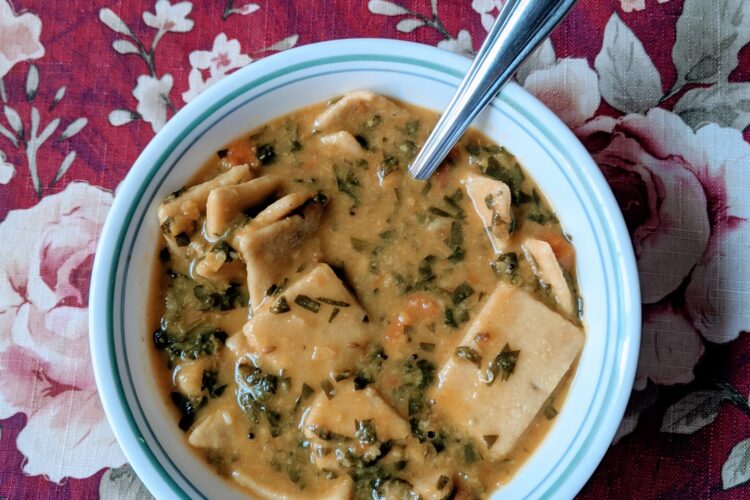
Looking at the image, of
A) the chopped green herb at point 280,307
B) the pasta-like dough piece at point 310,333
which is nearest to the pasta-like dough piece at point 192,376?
the pasta-like dough piece at point 310,333

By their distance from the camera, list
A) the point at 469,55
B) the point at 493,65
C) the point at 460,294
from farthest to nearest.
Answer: the point at 469,55 → the point at 460,294 → the point at 493,65

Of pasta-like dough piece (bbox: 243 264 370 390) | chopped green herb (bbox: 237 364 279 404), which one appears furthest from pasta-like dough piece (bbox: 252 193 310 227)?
chopped green herb (bbox: 237 364 279 404)

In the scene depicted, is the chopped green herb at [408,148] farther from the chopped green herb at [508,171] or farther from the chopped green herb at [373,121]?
the chopped green herb at [508,171]

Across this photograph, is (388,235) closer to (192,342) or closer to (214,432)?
(192,342)

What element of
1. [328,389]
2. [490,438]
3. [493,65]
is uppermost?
[493,65]

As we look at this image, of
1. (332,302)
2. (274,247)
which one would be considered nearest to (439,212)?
(332,302)

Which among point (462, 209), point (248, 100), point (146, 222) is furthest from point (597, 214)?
point (146, 222)
